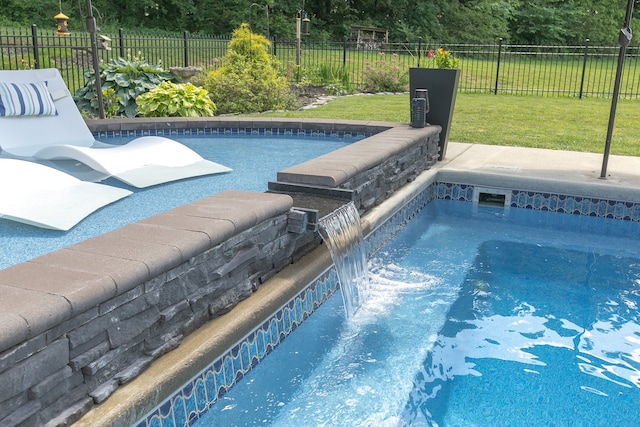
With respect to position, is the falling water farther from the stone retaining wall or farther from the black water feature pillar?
the black water feature pillar

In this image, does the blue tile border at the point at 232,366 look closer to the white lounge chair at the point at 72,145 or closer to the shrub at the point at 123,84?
the white lounge chair at the point at 72,145

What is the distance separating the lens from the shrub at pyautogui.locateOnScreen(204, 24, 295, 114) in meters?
10.4

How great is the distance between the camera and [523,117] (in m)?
10.6

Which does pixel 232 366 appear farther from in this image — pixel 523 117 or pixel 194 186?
pixel 523 117

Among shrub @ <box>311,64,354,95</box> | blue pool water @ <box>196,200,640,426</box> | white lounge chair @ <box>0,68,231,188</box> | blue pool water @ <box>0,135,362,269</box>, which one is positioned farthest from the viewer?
shrub @ <box>311,64,354,95</box>

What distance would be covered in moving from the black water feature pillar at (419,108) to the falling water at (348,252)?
262 centimetres

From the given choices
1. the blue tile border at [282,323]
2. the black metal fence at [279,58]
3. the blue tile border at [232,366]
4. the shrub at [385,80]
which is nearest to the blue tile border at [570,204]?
the blue tile border at [282,323]

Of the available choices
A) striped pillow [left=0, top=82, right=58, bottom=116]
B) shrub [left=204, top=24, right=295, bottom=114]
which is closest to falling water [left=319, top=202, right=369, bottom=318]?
striped pillow [left=0, top=82, right=58, bottom=116]

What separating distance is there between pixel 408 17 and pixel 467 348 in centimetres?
2979

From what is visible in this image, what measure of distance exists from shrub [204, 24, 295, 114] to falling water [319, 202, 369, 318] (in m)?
6.61

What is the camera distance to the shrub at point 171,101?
351 inches

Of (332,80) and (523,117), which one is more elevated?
(332,80)

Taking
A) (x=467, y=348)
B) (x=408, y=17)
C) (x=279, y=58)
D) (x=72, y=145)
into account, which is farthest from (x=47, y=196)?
(x=408, y=17)

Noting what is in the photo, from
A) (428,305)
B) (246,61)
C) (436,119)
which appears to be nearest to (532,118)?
(436,119)
